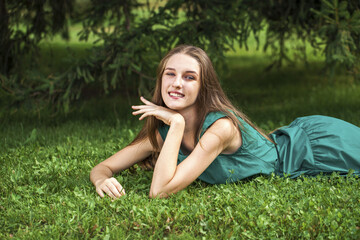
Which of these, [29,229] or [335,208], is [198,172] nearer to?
[335,208]

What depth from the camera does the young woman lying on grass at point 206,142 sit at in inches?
125

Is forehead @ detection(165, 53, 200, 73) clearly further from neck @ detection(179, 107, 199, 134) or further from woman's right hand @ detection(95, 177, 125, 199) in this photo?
woman's right hand @ detection(95, 177, 125, 199)

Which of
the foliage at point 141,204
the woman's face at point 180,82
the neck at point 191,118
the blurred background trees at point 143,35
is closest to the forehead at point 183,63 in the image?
the woman's face at point 180,82

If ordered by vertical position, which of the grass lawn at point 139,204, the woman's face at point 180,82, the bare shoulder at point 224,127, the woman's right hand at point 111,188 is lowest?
the grass lawn at point 139,204

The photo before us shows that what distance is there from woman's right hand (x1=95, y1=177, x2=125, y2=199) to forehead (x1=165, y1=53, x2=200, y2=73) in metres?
0.94

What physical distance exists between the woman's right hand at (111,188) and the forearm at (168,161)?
0.23 meters

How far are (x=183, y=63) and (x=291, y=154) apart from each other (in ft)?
3.87

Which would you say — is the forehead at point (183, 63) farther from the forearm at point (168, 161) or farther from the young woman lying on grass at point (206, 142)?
the forearm at point (168, 161)

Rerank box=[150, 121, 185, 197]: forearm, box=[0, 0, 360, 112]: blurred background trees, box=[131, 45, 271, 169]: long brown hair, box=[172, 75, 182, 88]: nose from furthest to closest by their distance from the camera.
→ 1. box=[0, 0, 360, 112]: blurred background trees
2. box=[131, 45, 271, 169]: long brown hair
3. box=[172, 75, 182, 88]: nose
4. box=[150, 121, 185, 197]: forearm

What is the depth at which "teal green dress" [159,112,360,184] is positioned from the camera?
3506 mm

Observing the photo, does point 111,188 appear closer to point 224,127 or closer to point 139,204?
point 139,204

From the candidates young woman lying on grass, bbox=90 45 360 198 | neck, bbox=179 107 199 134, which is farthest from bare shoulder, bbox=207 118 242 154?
neck, bbox=179 107 199 134

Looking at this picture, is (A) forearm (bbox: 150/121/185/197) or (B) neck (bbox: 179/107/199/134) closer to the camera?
(A) forearm (bbox: 150/121/185/197)

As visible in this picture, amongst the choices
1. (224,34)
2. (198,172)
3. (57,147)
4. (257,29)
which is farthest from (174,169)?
(257,29)
